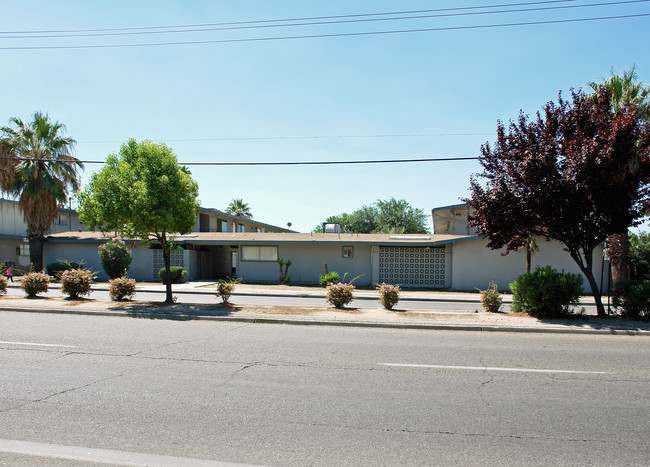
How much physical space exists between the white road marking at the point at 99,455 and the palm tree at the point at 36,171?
Result: 87.7ft

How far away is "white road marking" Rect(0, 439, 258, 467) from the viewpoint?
371 centimetres

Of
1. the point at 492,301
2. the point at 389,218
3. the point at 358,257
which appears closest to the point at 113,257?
the point at 358,257

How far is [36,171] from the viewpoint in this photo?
27078 mm

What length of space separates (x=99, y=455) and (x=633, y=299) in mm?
13280

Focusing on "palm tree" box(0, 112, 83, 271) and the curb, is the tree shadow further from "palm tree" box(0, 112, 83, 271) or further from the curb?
"palm tree" box(0, 112, 83, 271)

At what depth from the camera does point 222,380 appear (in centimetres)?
620

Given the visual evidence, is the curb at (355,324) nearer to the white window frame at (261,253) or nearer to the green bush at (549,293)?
the green bush at (549,293)

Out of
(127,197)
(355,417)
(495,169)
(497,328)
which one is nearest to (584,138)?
(495,169)

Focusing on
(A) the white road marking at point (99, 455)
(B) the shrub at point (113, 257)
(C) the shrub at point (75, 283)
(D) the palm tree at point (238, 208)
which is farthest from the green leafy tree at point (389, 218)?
(A) the white road marking at point (99, 455)

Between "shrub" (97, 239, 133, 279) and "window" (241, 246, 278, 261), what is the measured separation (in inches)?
287

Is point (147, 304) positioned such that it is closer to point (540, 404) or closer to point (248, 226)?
point (540, 404)

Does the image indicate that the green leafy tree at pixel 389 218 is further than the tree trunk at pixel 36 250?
Yes

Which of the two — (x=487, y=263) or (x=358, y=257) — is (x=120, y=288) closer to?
(x=358, y=257)

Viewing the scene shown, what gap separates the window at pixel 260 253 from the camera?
93.7ft
